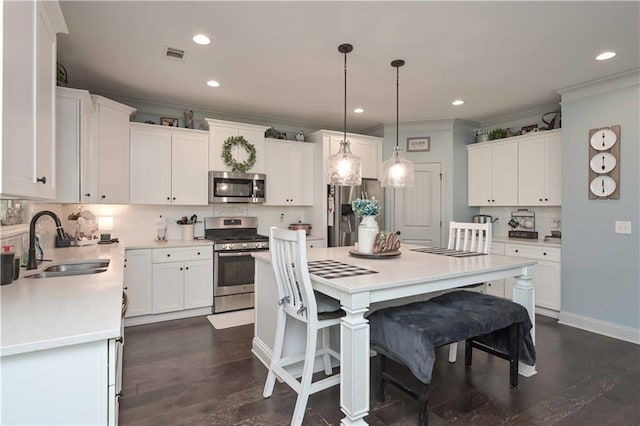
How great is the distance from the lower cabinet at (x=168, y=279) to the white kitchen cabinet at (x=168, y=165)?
2.20 feet

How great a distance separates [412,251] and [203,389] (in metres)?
2.05

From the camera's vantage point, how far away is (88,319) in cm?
121

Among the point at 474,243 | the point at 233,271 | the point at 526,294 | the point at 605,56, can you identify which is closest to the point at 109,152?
the point at 233,271

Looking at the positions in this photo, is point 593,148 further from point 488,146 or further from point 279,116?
point 279,116

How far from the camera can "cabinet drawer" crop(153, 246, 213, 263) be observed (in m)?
3.83

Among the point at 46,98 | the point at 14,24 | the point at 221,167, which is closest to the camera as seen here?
the point at 14,24

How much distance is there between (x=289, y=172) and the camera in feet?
16.3

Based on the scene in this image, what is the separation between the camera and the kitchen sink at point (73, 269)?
218 cm

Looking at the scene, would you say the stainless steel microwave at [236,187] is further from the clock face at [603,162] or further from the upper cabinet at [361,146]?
the clock face at [603,162]

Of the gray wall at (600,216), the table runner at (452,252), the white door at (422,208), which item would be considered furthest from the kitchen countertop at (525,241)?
the table runner at (452,252)

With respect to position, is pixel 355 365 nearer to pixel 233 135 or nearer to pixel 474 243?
pixel 474 243

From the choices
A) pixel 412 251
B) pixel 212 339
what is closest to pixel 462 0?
pixel 412 251

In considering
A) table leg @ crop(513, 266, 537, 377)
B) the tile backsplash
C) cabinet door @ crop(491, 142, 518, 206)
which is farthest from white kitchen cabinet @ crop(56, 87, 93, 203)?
the tile backsplash

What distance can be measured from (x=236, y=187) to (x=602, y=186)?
4.11 m
